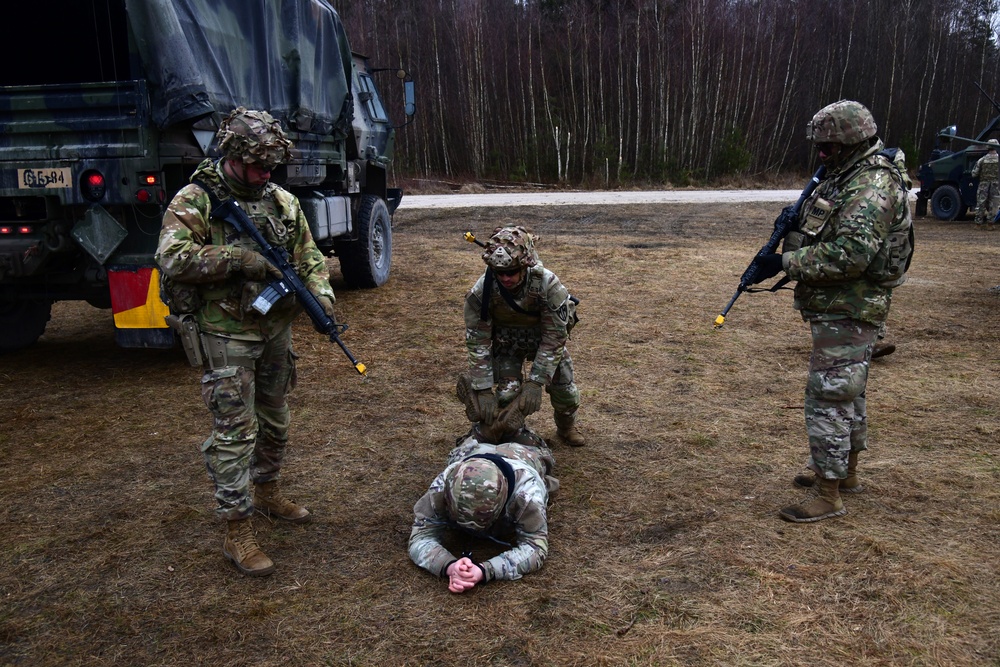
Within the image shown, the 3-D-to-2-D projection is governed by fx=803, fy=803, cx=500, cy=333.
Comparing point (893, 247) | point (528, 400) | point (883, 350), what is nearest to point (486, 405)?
point (528, 400)

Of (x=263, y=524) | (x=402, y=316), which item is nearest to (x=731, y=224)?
(x=402, y=316)

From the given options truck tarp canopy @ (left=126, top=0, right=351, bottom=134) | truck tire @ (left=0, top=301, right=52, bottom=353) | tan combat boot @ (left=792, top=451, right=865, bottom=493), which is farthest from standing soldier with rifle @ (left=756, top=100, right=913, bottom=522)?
truck tire @ (left=0, top=301, right=52, bottom=353)

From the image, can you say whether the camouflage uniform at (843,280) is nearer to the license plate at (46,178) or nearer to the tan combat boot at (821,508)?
the tan combat boot at (821,508)

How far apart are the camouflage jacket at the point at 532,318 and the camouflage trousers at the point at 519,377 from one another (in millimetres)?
156

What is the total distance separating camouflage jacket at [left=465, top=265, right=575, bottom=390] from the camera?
396 centimetres

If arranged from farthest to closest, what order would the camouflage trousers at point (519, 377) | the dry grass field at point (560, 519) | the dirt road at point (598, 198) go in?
the dirt road at point (598, 198), the camouflage trousers at point (519, 377), the dry grass field at point (560, 519)

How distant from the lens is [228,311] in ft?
10.7

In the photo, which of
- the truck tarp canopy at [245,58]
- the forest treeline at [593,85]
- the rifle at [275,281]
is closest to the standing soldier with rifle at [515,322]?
the rifle at [275,281]

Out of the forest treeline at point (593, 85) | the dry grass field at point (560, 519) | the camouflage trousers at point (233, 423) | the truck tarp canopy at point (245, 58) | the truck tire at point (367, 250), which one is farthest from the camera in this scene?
the forest treeline at point (593, 85)

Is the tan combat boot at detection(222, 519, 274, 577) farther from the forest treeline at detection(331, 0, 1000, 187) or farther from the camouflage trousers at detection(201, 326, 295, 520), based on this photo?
the forest treeline at detection(331, 0, 1000, 187)

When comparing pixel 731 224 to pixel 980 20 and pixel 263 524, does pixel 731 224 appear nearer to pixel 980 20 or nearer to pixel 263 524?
pixel 263 524

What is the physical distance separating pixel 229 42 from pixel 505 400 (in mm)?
4086

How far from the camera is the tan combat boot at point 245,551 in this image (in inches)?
130

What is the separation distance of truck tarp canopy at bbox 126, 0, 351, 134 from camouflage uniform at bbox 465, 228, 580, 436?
2.81 metres
